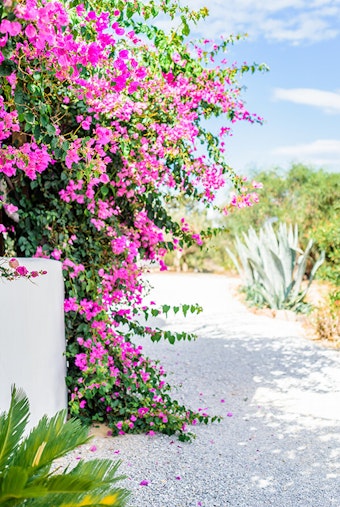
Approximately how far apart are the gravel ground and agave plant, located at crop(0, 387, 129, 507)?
1364 mm

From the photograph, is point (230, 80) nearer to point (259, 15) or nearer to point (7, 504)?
point (259, 15)

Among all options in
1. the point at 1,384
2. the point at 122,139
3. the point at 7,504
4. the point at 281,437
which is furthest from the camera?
the point at 281,437

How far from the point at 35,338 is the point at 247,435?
1.84 metres

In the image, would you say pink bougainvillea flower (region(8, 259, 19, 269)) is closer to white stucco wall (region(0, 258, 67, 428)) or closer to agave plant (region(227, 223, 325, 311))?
white stucco wall (region(0, 258, 67, 428))

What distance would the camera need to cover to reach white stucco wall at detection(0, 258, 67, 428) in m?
3.22

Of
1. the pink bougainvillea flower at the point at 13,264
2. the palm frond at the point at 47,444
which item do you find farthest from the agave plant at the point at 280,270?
the palm frond at the point at 47,444

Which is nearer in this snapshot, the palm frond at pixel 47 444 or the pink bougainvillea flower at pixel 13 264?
the palm frond at pixel 47 444

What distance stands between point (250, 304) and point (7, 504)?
9.27m

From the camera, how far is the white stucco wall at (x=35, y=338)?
3.22m

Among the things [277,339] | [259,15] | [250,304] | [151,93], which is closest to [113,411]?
[151,93]

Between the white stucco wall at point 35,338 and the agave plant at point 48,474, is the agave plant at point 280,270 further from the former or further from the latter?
the agave plant at point 48,474

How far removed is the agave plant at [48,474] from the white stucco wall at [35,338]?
1.19 metres

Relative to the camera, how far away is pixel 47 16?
1.96 meters

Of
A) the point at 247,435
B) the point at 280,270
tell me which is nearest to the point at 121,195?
the point at 247,435
